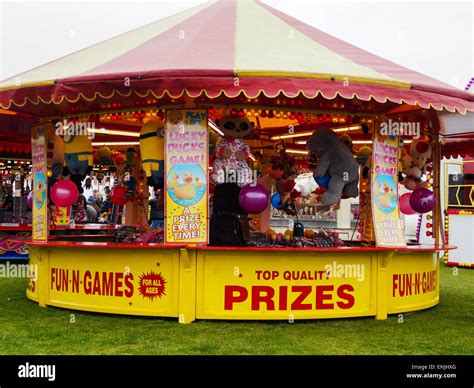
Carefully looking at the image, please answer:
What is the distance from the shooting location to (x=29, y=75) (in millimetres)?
8289

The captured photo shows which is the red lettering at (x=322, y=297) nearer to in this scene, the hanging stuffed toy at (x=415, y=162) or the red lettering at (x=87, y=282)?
the hanging stuffed toy at (x=415, y=162)

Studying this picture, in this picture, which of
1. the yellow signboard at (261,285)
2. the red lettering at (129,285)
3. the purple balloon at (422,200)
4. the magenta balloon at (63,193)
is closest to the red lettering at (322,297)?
the yellow signboard at (261,285)

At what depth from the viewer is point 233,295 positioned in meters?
7.73

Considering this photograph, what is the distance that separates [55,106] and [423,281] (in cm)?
560

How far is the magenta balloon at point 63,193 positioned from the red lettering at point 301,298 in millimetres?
3302

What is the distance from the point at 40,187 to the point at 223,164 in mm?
2754

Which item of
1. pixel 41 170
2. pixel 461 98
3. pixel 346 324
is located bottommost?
pixel 346 324

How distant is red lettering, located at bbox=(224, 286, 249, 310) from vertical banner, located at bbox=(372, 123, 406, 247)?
1866mm

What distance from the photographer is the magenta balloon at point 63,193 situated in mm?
8656

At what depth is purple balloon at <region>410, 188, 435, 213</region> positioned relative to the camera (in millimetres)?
9570

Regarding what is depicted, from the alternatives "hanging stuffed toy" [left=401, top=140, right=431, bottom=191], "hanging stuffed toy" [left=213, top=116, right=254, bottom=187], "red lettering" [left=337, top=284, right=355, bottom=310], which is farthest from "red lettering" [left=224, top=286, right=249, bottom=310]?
"hanging stuffed toy" [left=401, top=140, right=431, bottom=191]

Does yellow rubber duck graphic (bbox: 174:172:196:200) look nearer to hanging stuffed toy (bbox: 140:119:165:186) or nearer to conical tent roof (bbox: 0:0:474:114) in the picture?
hanging stuffed toy (bbox: 140:119:165:186)

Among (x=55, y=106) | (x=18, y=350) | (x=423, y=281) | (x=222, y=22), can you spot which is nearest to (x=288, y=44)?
(x=222, y=22)
